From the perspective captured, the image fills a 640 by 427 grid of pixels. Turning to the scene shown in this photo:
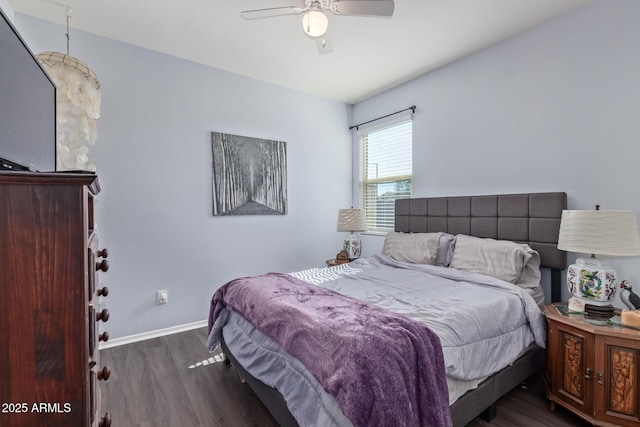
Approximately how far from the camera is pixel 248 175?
3471mm

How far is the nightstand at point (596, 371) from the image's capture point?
1.58 meters

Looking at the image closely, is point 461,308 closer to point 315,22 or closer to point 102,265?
point 102,265

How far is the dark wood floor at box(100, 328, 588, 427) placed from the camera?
1762 millimetres

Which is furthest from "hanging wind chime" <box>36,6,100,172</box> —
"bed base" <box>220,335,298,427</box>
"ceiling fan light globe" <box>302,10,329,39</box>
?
"bed base" <box>220,335,298,427</box>

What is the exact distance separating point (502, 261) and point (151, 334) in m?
3.23

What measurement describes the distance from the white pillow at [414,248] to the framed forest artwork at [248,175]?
1406 mm

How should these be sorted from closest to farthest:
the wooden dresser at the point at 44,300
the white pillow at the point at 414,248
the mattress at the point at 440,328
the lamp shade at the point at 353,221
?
the wooden dresser at the point at 44,300
the mattress at the point at 440,328
the white pillow at the point at 414,248
the lamp shade at the point at 353,221

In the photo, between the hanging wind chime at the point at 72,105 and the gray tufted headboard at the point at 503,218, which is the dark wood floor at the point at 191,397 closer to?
the gray tufted headboard at the point at 503,218

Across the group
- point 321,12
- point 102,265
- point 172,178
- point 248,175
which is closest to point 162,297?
point 172,178

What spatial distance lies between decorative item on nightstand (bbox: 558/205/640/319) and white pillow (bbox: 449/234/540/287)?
1.21 feet

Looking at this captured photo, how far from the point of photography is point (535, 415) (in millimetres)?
1802

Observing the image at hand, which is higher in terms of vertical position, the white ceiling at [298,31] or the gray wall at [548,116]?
the white ceiling at [298,31]

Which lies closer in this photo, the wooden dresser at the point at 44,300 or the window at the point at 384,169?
the wooden dresser at the point at 44,300

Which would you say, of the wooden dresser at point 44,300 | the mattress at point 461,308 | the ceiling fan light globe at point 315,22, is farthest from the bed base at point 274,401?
the ceiling fan light globe at point 315,22
